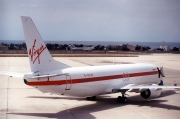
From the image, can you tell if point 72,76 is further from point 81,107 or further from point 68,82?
point 81,107

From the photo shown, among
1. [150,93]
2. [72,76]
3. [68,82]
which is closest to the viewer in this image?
[68,82]

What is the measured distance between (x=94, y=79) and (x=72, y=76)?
3.36 m

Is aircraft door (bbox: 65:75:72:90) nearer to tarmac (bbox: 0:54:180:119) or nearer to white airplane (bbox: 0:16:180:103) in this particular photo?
white airplane (bbox: 0:16:180:103)

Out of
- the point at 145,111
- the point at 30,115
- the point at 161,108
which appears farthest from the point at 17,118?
the point at 161,108

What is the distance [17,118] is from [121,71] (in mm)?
13721

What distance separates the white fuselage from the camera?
24375 millimetres

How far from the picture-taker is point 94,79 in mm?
28609

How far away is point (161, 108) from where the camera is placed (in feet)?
91.9

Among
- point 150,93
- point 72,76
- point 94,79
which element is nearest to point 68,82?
point 72,76

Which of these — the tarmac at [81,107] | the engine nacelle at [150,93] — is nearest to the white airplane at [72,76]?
the engine nacelle at [150,93]

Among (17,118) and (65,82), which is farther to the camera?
(65,82)

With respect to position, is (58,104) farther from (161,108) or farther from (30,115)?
(161,108)

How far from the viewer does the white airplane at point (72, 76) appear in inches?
941

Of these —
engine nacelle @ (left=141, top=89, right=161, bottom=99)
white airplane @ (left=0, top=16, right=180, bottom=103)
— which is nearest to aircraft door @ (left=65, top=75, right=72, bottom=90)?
white airplane @ (left=0, top=16, right=180, bottom=103)
